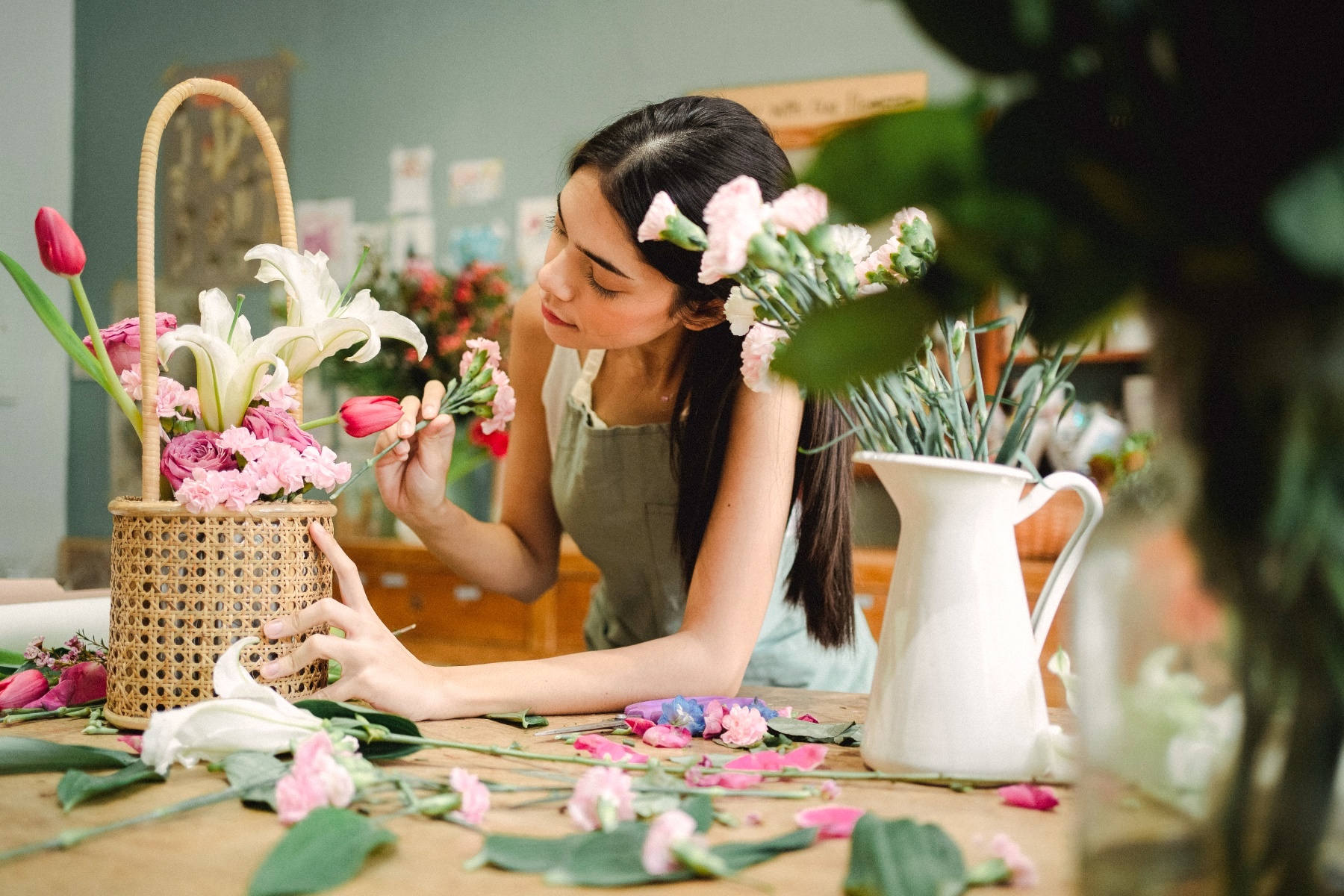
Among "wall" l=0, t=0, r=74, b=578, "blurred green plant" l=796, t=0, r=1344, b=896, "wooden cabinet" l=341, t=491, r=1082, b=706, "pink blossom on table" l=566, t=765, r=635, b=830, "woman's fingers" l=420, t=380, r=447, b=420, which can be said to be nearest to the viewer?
"blurred green plant" l=796, t=0, r=1344, b=896

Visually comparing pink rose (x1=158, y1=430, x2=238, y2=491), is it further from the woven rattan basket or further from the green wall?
the green wall

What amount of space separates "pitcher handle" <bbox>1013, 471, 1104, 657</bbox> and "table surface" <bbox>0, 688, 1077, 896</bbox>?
0.11m

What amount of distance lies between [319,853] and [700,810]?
8.0 inches

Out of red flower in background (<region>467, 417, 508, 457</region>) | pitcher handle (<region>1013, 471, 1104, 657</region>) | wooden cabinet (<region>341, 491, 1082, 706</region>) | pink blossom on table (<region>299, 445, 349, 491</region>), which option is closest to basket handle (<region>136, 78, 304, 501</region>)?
pink blossom on table (<region>299, 445, 349, 491</region>)

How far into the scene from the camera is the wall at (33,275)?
285 cm

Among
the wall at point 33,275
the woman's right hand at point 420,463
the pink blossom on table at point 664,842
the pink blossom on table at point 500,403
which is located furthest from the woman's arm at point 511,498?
the wall at point 33,275

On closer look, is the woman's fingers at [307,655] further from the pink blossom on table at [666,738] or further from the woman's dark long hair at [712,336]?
the woman's dark long hair at [712,336]

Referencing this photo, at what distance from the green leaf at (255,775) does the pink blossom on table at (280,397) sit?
31 cm

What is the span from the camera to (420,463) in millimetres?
1191

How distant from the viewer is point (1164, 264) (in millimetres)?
309

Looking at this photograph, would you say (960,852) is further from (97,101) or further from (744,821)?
(97,101)

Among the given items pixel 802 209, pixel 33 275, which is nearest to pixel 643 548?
pixel 802 209

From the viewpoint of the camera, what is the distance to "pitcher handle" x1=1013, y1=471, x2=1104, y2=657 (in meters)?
0.64

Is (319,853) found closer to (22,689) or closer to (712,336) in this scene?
(22,689)
